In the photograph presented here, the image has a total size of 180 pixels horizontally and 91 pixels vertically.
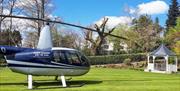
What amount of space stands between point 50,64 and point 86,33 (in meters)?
60.2

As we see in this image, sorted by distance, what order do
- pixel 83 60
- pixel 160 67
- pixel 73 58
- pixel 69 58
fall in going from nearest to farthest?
1. pixel 69 58
2. pixel 73 58
3. pixel 83 60
4. pixel 160 67

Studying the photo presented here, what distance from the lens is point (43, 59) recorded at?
22.4 metres

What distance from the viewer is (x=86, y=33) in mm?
82625

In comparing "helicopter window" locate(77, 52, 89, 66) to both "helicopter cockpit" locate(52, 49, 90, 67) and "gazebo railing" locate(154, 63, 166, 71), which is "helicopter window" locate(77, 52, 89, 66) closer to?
"helicopter cockpit" locate(52, 49, 90, 67)

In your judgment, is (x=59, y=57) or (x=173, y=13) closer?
(x=59, y=57)

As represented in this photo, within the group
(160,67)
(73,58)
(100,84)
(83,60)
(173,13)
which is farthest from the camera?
(173,13)

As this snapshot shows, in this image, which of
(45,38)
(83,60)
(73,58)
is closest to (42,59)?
(45,38)

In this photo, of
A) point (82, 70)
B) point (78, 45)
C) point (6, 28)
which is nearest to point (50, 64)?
point (82, 70)

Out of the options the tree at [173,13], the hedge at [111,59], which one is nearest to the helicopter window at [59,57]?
the hedge at [111,59]

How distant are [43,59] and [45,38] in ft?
3.97

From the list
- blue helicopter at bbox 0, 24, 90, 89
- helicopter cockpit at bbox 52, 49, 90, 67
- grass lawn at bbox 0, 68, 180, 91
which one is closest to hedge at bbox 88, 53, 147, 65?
grass lawn at bbox 0, 68, 180, 91

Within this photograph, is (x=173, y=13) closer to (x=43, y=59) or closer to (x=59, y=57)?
(x=59, y=57)

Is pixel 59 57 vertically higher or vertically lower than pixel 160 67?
higher

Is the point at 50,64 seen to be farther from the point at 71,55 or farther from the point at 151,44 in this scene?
the point at 151,44
